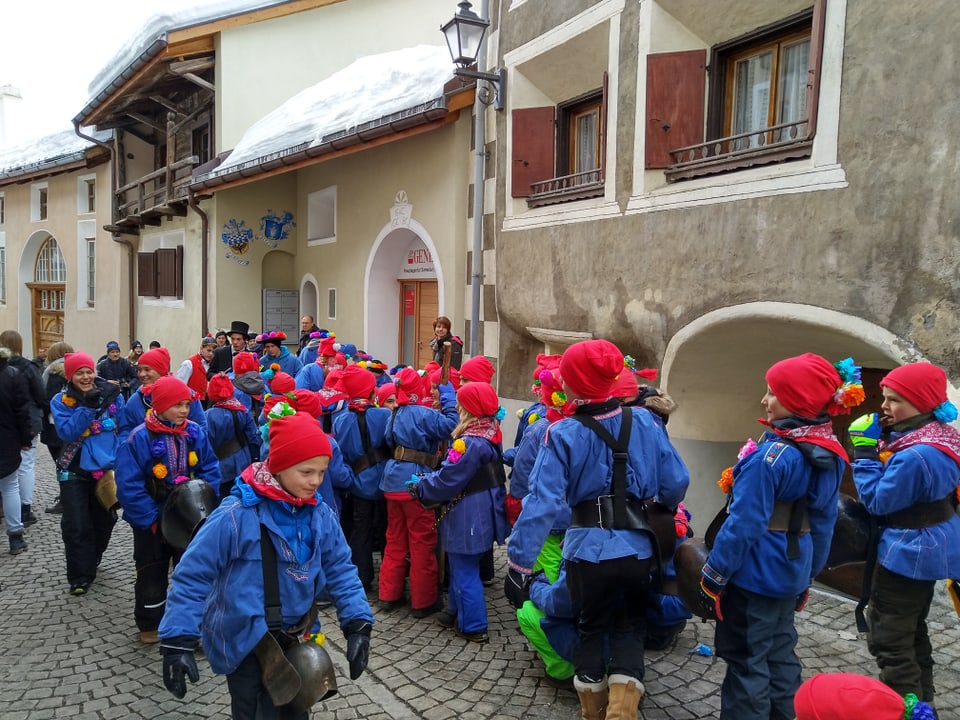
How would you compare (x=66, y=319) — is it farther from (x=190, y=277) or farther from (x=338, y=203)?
(x=338, y=203)

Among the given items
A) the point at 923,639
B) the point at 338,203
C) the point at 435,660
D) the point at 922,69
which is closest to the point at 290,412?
the point at 435,660

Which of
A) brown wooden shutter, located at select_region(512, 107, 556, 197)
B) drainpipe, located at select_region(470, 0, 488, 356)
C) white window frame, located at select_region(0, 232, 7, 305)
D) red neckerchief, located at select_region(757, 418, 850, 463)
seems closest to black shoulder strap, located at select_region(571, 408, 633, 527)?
red neckerchief, located at select_region(757, 418, 850, 463)

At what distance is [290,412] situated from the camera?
3043mm

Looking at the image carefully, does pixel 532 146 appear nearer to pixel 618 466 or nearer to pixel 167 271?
pixel 618 466

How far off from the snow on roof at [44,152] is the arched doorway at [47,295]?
245 cm

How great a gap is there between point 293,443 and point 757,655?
6.78 feet

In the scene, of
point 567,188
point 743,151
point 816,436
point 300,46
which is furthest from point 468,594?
point 300,46

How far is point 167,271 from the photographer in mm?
16125

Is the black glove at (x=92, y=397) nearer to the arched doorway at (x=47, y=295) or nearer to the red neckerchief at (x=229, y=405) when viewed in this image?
the red neckerchief at (x=229, y=405)

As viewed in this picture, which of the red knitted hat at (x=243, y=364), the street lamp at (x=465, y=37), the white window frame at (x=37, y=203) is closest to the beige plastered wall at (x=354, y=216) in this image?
the street lamp at (x=465, y=37)

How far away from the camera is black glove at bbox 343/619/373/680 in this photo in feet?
8.65

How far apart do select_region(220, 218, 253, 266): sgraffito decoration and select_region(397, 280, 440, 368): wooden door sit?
4.16 meters

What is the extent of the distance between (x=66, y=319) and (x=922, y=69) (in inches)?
961

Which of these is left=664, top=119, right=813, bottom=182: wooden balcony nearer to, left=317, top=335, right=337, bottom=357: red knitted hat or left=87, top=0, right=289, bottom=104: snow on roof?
left=317, top=335, right=337, bottom=357: red knitted hat
